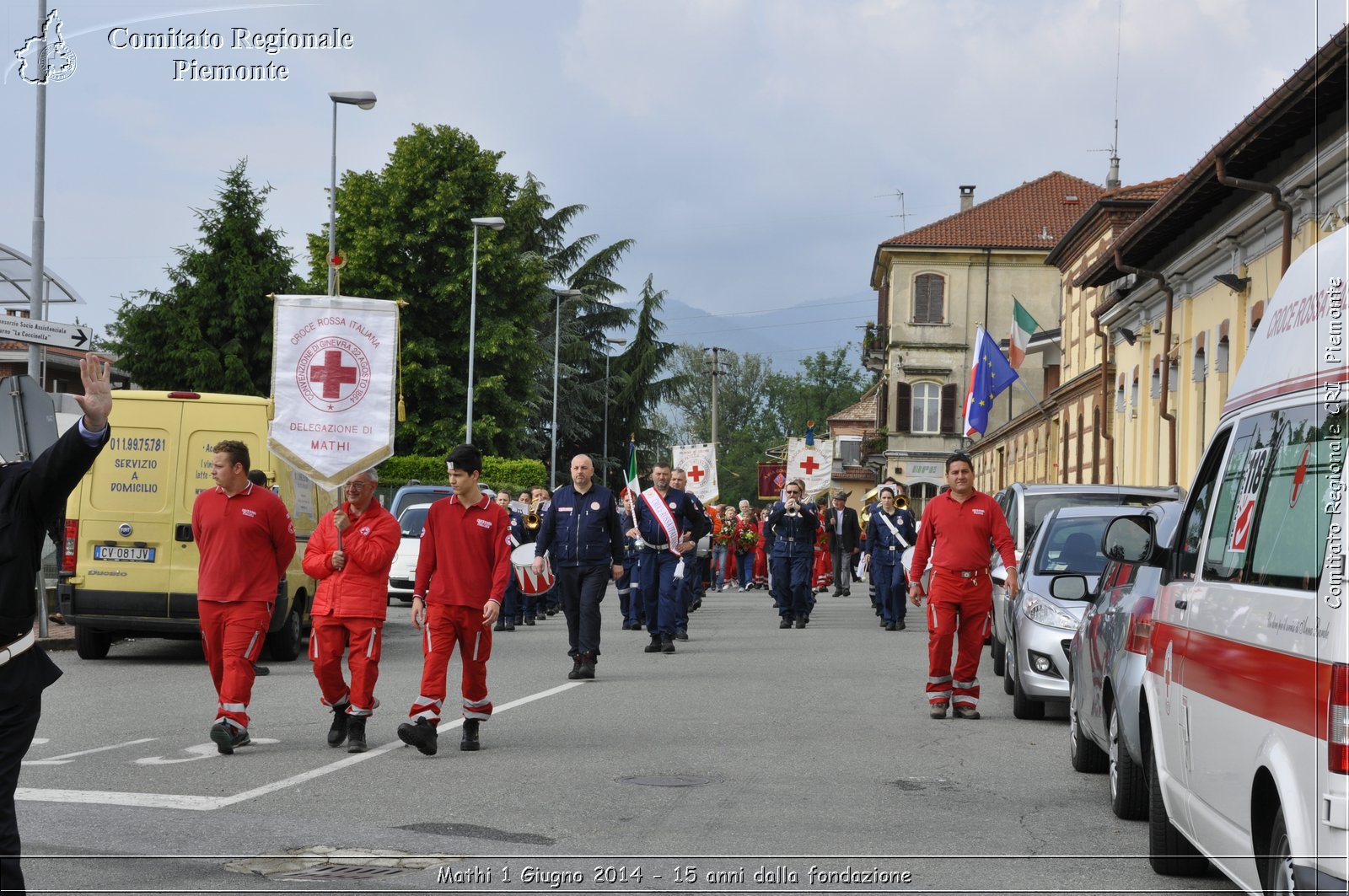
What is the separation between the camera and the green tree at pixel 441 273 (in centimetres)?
5438

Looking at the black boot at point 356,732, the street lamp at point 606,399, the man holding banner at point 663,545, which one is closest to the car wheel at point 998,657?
the man holding banner at point 663,545

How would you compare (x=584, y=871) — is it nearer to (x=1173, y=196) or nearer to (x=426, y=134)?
(x=1173, y=196)

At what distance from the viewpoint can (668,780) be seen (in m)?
9.28

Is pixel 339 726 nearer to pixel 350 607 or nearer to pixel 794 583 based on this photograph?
pixel 350 607

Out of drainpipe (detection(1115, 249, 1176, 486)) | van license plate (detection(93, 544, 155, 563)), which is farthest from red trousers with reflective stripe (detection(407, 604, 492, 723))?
drainpipe (detection(1115, 249, 1176, 486))

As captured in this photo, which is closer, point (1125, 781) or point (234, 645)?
point (1125, 781)

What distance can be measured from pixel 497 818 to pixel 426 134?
4958 cm

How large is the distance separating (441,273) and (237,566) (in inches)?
1826

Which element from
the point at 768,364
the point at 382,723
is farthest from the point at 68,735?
the point at 768,364

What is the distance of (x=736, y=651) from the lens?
64.2 ft

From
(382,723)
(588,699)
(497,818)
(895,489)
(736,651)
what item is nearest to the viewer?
(497,818)

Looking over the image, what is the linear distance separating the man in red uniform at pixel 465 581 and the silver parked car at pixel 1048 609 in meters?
3.75

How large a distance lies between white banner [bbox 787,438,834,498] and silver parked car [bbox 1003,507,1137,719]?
2924cm

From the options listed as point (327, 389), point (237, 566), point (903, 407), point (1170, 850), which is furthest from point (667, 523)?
point (903, 407)
